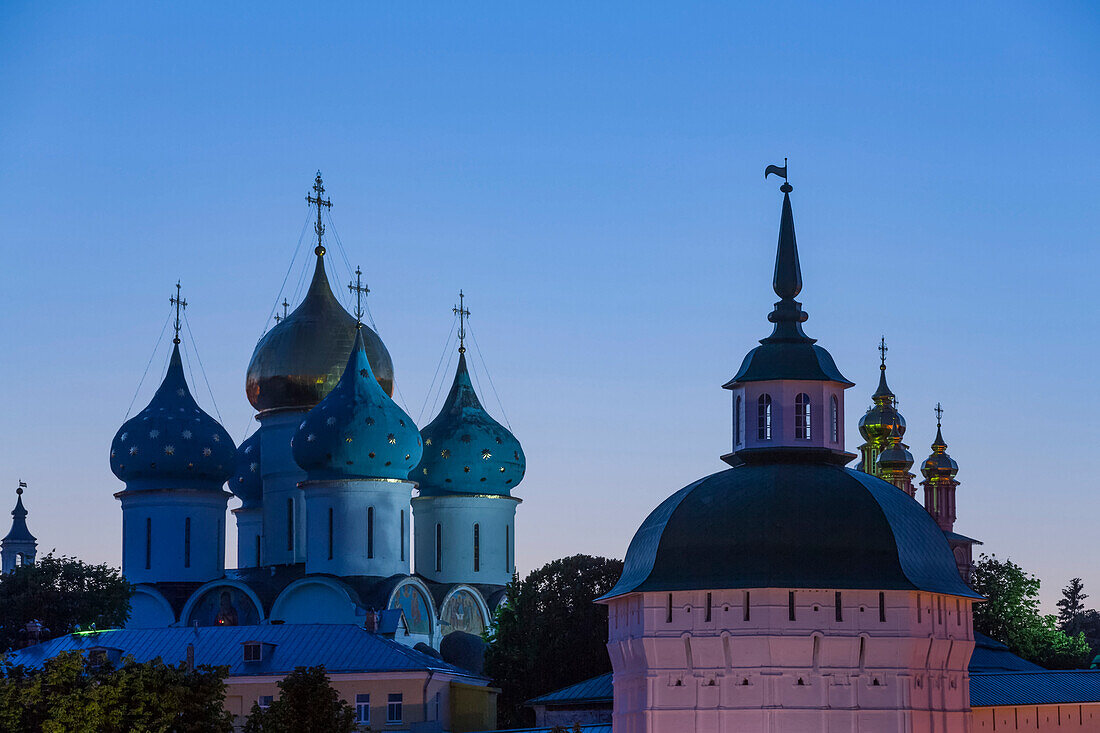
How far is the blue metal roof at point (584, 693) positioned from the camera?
47219 millimetres

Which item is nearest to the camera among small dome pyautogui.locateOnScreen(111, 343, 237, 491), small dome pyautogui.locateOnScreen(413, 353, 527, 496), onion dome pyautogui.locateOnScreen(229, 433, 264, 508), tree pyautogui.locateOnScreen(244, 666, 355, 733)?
tree pyautogui.locateOnScreen(244, 666, 355, 733)

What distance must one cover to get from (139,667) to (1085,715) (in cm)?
1813

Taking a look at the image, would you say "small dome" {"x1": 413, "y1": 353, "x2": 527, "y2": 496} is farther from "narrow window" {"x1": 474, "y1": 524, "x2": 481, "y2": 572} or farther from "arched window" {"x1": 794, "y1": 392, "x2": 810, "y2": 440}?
"arched window" {"x1": 794, "y1": 392, "x2": 810, "y2": 440}

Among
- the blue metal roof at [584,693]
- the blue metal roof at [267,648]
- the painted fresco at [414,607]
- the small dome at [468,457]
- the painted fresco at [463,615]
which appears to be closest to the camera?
the blue metal roof at [584,693]

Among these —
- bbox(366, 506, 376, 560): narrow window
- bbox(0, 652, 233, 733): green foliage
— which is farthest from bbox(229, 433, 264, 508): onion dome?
bbox(0, 652, 233, 733): green foliage

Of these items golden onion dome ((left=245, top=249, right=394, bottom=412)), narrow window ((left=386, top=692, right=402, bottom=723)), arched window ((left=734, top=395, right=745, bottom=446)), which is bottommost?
narrow window ((left=386, top=692, right=402, bottom=723))

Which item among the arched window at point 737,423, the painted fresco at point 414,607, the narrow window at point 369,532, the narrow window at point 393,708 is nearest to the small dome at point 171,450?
the narrow window at point 369,532

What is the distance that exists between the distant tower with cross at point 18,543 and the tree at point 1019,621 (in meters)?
35.7

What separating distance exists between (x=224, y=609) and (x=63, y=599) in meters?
3.93

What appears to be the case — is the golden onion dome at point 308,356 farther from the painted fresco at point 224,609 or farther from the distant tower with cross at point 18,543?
the distant tower with cross at point 18,543

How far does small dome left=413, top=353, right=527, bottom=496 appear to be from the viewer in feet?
200

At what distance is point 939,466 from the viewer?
72.1 metres

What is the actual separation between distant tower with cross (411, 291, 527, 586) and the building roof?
2334cm

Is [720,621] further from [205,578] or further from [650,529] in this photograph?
[205,578]
